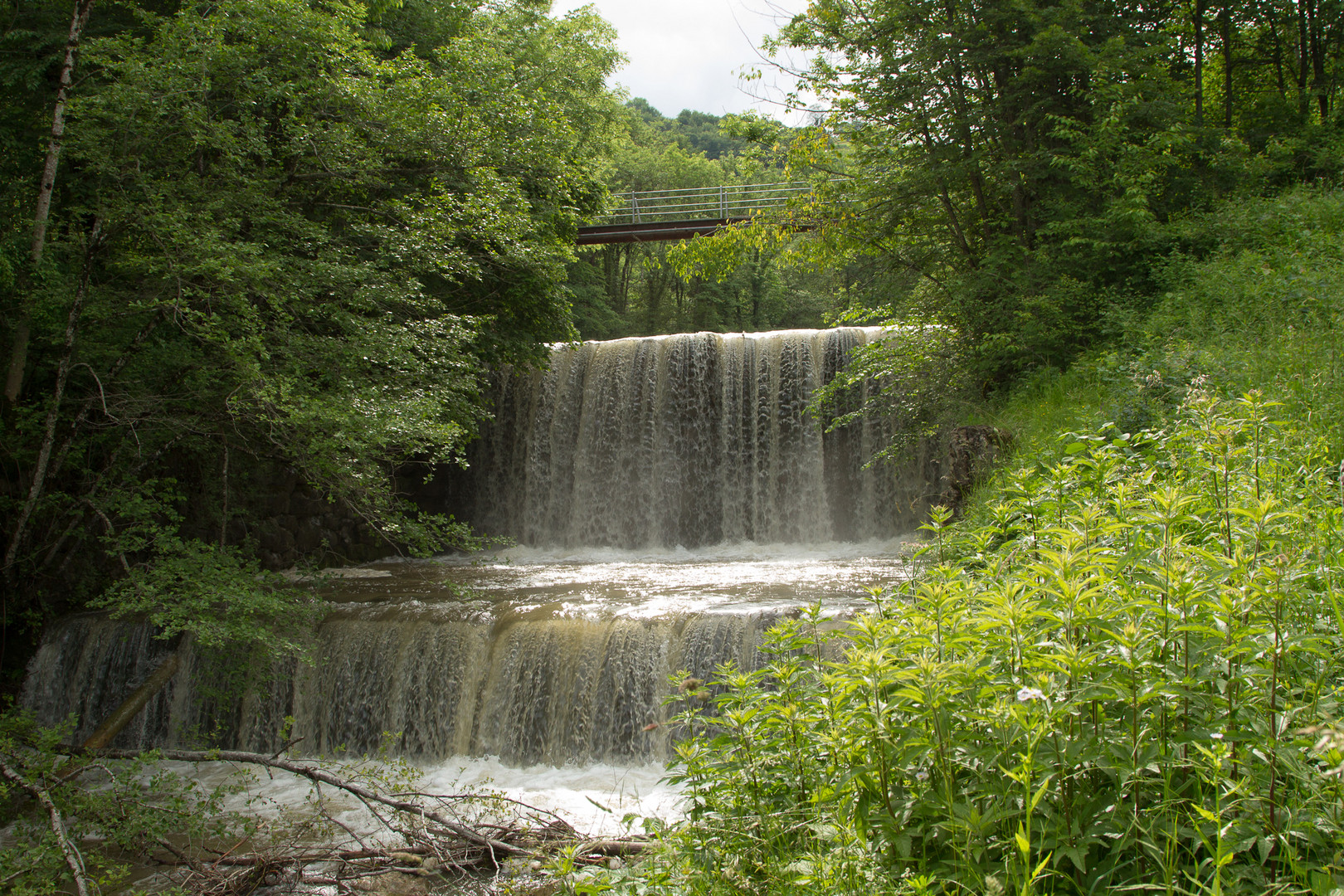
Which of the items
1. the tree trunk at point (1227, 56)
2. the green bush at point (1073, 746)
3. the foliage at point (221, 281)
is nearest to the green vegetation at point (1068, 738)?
the green bush at point (1073, 746)

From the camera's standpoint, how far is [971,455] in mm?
8109

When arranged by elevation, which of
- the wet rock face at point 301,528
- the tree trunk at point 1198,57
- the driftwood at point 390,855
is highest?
the tree trunk at point 1198,57

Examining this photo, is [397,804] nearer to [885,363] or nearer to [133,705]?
[133,705]

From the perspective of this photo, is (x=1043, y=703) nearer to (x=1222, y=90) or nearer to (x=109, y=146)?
(x=109, y=146)

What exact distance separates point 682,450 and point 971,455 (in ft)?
20.0

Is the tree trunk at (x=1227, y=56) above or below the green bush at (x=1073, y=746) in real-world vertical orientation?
above

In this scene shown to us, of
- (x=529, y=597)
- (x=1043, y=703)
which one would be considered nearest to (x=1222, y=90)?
(x=529, y=597)

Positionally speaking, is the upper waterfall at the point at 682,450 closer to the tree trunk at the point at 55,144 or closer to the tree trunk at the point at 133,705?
the tree trunk at the point at 133,705

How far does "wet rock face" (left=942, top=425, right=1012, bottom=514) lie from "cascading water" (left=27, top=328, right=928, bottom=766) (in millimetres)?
983

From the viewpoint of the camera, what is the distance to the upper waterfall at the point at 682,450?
1276 centimetres

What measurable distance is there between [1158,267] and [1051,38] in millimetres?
2675

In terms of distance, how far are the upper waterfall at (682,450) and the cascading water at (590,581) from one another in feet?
0.10

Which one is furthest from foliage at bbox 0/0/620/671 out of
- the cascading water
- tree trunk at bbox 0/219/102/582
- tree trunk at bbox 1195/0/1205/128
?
tree trunk at bbox 1195/0/1205/128

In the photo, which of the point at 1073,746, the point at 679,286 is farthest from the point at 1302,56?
the point at 679,286
